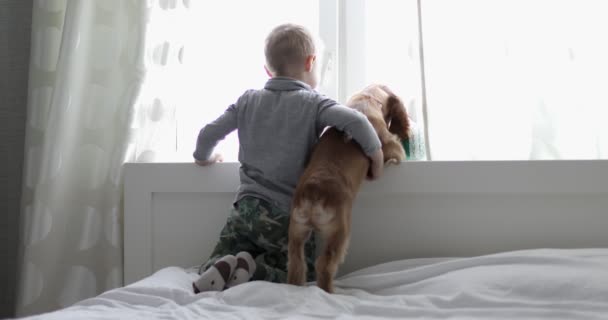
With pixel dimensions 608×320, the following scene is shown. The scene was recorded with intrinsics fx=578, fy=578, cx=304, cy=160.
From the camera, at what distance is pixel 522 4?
155 centimetres

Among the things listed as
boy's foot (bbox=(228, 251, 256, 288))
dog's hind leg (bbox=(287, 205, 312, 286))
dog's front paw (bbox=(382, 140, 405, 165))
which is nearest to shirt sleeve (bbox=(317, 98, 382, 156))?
dog's front paw (bbox=(382, 140, 405, 165))

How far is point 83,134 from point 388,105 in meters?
0.93

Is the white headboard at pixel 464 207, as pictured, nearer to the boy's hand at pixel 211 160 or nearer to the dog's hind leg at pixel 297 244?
the boy's hand at pixel 211 160

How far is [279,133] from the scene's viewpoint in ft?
4.74

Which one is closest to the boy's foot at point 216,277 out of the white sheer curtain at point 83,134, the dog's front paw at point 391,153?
the dog's front paw at point 391,153

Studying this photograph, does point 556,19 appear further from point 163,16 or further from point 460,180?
point 163,16

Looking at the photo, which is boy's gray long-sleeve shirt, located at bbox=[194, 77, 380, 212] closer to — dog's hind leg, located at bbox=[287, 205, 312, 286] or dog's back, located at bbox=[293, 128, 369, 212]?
dog's back, located at bbox=[293, 128, 369, 212]

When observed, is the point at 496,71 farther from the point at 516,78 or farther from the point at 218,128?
the point at 218,128

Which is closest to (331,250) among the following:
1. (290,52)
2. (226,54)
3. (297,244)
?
(297,244)

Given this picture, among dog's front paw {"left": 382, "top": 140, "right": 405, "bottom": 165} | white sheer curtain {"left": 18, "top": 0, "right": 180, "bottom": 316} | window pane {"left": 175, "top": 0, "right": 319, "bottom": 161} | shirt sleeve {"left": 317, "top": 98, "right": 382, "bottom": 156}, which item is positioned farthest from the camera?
window pane {"left": 175, "top": 0, "right": 319, "bottom": 161}

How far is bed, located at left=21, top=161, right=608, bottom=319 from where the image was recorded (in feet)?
3.38

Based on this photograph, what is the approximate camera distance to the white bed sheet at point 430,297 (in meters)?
0.99

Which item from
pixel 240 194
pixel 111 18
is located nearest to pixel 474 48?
pixel 240 194

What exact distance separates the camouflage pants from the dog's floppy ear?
37 cm
